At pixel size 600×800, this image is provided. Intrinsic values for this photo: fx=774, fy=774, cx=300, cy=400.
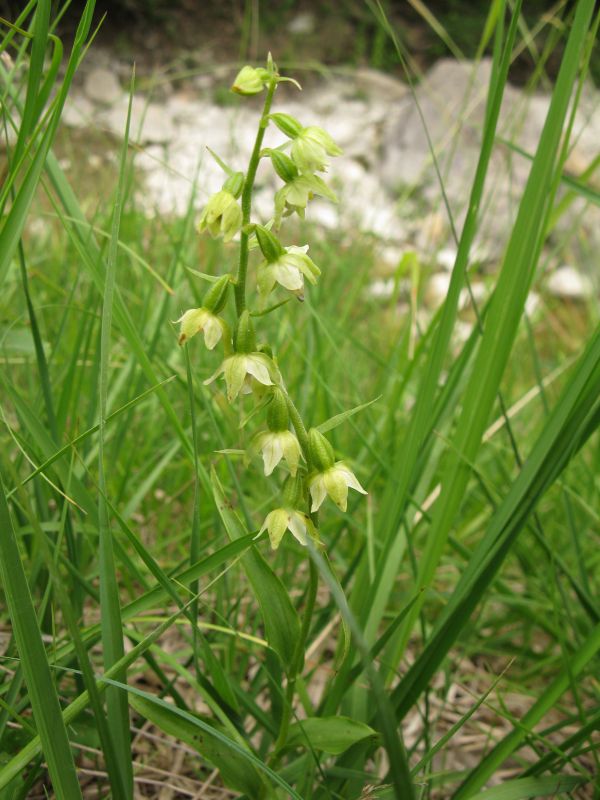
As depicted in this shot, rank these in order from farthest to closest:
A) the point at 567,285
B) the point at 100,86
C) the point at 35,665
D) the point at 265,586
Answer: the point at 100,86 < the point at 567,285 < the point at 265,586 < the point at 35,665

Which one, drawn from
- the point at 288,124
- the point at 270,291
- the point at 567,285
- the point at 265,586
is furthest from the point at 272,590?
the point at 567,285

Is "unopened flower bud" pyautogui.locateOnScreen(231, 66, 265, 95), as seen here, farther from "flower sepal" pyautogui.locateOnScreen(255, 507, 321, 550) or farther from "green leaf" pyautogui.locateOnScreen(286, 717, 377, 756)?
"green leaf" pyautogui.locateOnScreen(286, 717, 377, 756)

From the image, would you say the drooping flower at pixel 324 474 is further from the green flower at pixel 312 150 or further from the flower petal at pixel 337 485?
the green flower at pixel 312 150

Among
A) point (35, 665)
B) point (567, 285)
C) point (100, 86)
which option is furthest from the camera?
point (100, 86)

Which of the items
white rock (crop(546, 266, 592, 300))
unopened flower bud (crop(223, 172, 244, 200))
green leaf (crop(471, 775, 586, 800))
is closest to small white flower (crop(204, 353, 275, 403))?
unopened flower bud (crop(223, 172, 244, 200))

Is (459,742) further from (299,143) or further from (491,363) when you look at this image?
(299,143)

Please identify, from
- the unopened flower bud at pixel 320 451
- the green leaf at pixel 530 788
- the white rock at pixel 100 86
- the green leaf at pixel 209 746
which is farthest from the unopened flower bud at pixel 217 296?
the white rock at pixel 100 86

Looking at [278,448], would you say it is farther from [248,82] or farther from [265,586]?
[248,82]

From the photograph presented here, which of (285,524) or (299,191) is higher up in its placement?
(299,191)
